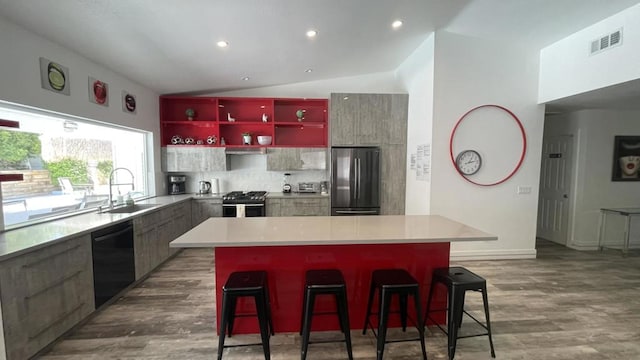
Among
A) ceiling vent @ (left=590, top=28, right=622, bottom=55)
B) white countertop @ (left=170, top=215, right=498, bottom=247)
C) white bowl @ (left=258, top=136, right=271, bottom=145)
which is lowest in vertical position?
white countertop @ (left=170, top=215, right=498, bottom=247)

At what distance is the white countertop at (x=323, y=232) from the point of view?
1895 millimetres

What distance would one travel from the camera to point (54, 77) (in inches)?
99.8

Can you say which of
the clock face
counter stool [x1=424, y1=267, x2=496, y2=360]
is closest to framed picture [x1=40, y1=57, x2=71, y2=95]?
counter stool [x1=424, y1=267, x2=496, y2=360]

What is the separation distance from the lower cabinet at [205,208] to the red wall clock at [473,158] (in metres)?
3.76

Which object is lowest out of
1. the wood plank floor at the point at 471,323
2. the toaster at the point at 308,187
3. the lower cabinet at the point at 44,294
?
the wood plank floor at the point at 471,323

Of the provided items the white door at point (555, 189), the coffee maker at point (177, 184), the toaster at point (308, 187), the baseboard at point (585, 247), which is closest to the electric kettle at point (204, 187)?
the coffee maker at point (177, 184)

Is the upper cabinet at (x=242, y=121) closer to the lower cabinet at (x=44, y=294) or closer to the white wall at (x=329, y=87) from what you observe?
the white wall at (x=329, y=87)

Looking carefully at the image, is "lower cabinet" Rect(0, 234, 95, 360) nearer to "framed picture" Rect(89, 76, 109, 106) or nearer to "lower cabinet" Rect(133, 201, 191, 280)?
"lower cabinet" Rect(133, 201, 191, 280)

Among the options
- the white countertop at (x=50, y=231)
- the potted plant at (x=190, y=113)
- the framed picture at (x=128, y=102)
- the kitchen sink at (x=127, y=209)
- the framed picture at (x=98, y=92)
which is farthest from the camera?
the potted plant at (x=190, y=113)

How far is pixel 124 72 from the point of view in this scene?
11.4 feet

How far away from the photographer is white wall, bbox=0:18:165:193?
214cm

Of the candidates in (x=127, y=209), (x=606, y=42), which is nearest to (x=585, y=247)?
(x=606, y=42)

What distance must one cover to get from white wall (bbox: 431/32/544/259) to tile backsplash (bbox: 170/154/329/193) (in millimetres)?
2243

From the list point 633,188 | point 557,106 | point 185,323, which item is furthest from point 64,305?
point 633,188
